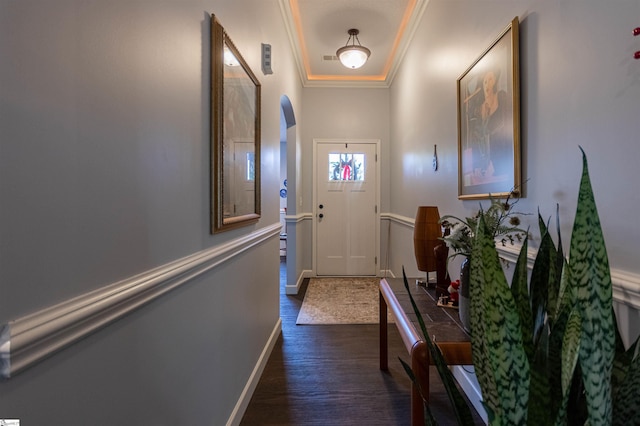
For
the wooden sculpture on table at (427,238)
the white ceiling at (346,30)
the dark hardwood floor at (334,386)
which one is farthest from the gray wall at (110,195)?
the white ceiling at (346,30)

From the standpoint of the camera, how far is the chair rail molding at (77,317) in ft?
1.53

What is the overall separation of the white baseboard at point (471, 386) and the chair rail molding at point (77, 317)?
156cm

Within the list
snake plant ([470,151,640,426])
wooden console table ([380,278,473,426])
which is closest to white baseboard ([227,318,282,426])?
wooden console table ([380,278,473,426])

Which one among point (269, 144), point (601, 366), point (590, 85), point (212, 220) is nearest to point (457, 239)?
point (590, 85)

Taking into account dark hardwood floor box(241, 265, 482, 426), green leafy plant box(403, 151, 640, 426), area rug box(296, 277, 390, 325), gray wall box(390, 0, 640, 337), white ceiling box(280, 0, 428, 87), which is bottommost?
dark hardwood floor box(241, 265, 482, 426)

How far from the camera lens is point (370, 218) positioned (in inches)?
174

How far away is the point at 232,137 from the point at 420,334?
118 centimetres

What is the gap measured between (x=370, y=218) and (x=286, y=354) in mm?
2597

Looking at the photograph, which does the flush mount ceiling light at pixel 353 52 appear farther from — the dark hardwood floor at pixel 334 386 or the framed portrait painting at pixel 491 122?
the dark hardwood floor at pixel 334 386

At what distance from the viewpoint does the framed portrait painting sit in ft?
4.27

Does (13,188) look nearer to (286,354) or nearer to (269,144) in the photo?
(269,144)

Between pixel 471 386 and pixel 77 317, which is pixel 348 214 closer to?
pixel 471 386

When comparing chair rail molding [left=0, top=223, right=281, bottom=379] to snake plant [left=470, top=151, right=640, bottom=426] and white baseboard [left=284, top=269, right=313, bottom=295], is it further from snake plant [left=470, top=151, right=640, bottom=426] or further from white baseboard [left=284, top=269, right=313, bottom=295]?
white baseboard [left=284, top=269, right=313, bottom=295]

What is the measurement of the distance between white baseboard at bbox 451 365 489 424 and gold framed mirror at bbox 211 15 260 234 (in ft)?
4.87
